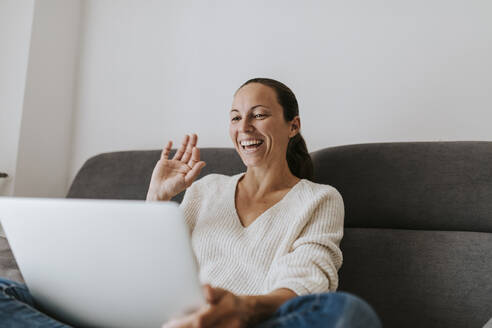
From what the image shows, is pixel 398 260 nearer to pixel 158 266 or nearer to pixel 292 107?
pixel 292 107

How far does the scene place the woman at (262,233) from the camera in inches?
25.2

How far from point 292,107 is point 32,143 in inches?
58.1

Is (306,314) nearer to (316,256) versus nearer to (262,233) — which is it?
(316,256)

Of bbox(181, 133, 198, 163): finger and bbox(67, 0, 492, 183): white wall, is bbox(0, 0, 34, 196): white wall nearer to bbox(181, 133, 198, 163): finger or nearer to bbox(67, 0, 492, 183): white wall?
bbox(67, 0, 492, 183): white wall

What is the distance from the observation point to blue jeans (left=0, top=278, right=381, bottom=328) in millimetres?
604

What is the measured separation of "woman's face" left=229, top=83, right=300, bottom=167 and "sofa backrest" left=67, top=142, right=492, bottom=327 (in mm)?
256

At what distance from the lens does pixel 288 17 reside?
175 centimetres

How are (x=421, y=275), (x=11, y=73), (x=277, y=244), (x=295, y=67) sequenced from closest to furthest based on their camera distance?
(x=277, y=244) < (x=421, y=275) < (x=295, y=67) < (x=11, y=73)

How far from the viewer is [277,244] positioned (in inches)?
41.4

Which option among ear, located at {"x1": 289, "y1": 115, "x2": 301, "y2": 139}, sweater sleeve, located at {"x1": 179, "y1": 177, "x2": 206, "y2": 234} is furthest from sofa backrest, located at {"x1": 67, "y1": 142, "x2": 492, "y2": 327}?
sweater sleeve, located at {"x1": 179, "y1": 177, "x2": 206, "y2": 234}

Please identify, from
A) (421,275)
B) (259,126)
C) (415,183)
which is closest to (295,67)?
(259,126)

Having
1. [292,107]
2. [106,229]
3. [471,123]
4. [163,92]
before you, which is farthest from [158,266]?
[163,92]

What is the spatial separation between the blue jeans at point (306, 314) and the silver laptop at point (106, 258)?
0.15 ft

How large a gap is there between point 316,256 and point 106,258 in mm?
500
